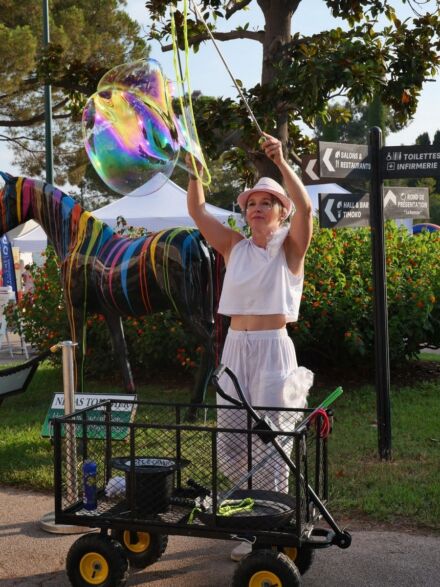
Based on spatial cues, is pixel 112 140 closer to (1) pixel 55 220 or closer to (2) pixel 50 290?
(1) pixel 55 220

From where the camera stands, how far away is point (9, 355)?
1452 cm

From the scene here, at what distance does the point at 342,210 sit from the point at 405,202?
23.8 inches

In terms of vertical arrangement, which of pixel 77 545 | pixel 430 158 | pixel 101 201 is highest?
pixel 101 201

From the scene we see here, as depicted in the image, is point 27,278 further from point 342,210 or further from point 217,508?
point 217,508

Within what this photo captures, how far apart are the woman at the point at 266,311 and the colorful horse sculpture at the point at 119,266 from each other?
2.79 m

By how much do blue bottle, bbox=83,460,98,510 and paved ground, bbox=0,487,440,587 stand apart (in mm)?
479

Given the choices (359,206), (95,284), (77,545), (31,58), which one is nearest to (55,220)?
(95,284)

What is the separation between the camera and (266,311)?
4.14 m

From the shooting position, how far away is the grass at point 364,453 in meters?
5.15

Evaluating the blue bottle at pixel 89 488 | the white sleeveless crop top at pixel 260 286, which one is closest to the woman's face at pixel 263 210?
the white sleeveless crop top at pixel 260 286

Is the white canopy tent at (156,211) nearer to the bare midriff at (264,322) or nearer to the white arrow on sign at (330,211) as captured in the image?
the white arrow on sign at (330,211)

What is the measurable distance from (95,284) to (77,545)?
11.6 feet

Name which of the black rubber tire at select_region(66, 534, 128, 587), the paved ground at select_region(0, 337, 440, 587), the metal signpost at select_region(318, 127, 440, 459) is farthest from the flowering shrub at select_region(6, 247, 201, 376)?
the black rubber tire at select_region(66, 534, 128, 587)

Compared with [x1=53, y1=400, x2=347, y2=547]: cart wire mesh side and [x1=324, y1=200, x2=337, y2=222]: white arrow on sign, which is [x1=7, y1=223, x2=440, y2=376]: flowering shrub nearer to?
[x1=324, y1=200, x2=337, y2=222]: white arrow on sign
